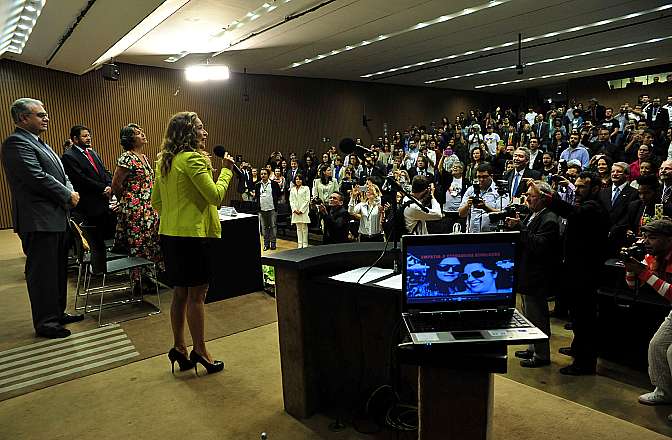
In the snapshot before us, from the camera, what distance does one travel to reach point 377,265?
2.39m

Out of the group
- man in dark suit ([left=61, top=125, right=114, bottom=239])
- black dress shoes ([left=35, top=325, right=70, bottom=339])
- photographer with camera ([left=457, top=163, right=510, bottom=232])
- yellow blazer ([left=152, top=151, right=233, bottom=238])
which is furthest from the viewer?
photographer with camera ([left=457, top=163, right=510, bottom=232])

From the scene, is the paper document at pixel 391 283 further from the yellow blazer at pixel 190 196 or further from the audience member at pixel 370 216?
the audience member at pixel 370 216

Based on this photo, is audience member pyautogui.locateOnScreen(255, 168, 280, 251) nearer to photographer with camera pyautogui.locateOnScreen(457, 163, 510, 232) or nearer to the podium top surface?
photographer with camera pyautogui.locateOnScreen(457, 163, 510, 232)

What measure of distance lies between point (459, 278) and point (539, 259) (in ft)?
5.06

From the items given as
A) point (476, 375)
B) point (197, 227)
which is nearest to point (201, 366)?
point (197, 227)

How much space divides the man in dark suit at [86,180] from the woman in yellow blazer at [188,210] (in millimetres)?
2061

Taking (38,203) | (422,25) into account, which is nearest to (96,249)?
(38,203)

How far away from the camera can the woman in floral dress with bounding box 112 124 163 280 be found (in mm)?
4180

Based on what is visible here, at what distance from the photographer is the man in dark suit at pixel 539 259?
3.03 meters

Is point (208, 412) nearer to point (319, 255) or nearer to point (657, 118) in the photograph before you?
point (319, 255)

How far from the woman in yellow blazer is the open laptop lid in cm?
136

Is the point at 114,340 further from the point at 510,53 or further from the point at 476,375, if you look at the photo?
the point at 510,53

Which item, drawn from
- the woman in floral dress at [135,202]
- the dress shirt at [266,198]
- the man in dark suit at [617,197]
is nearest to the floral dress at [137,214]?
the woman in floral dress at [135,202]

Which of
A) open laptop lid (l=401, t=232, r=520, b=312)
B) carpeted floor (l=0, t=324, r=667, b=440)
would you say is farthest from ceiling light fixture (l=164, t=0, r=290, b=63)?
open laptop lid (l=401, t=232, r=520, b=312)
